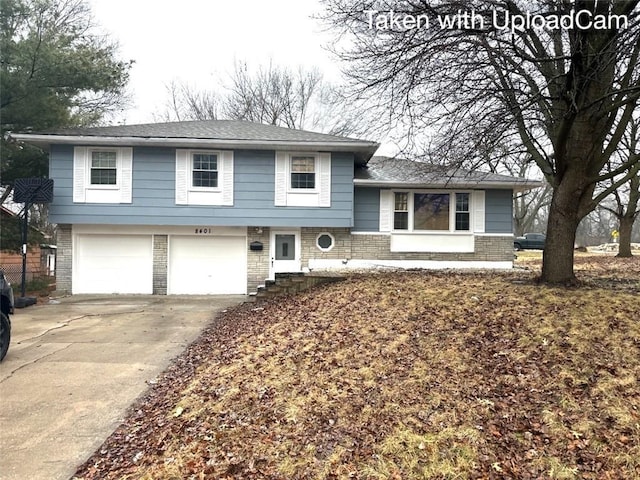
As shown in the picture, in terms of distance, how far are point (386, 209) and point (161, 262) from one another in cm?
709

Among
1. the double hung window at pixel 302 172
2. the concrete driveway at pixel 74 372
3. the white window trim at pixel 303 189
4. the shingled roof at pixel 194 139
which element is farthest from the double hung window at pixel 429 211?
the concrete driveway at pixel 74 372

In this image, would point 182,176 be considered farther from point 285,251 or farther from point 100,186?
point 285,251

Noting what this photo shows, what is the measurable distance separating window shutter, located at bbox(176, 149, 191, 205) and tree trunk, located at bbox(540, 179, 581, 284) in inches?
373

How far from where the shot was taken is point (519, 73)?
21.8 ft

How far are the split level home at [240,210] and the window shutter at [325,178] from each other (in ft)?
0.10

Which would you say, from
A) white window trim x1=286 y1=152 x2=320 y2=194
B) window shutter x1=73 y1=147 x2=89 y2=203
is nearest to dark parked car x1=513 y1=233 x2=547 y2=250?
white window trim x1=286 y1=152 x2=320 y2=194

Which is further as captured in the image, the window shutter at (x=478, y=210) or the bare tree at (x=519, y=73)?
the window shutter at (x=478, y=210)

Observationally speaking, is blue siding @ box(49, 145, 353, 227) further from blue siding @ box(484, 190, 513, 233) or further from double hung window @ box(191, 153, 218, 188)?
blue siding @ box(484, 190, 513, 233)

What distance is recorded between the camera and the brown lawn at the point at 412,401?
3.19 metres

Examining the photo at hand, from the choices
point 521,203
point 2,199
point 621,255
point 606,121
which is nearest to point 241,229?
point 606,121

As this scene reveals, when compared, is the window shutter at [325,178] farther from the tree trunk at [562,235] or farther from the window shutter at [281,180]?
the tree trunk at [562,235]

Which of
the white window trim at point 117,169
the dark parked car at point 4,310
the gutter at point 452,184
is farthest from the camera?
the gutter at point 452,184

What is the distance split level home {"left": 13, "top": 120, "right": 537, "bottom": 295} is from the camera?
40.0 feet

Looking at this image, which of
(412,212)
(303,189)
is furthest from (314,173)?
(412,212)
